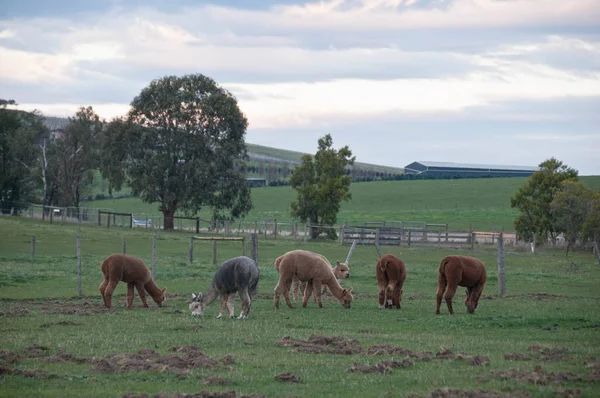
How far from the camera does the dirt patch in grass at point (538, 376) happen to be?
12.2m

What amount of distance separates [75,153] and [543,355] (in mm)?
80860

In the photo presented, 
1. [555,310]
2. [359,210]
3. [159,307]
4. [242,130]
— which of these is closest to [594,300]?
[555,310]

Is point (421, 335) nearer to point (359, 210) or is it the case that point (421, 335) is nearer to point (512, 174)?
point (359, 210)

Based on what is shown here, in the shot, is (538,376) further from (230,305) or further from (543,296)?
(543,296)

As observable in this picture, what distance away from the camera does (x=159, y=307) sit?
2370 cm

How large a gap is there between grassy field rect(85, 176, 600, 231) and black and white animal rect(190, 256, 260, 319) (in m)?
78.8

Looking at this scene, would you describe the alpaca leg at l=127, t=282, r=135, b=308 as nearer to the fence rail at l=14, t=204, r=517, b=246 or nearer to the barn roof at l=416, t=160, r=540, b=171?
the fence rail at l=14, t=204, r=517, b=246

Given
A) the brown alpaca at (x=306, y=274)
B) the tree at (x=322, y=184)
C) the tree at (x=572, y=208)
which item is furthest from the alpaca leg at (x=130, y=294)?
the tree at (x=322, y=184)

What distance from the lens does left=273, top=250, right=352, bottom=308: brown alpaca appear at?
23609 millimetres

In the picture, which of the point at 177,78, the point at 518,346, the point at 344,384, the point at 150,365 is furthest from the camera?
the point at 177,78

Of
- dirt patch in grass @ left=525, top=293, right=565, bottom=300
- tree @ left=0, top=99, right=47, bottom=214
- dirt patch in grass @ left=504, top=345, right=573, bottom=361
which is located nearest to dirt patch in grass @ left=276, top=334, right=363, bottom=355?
dirt patch in grass @ left=504, top=345, right=573, bottom=361

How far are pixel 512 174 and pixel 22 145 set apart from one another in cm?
11606

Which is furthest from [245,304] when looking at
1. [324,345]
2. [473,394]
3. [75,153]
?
[75,153]

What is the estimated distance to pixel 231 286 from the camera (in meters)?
21.2
